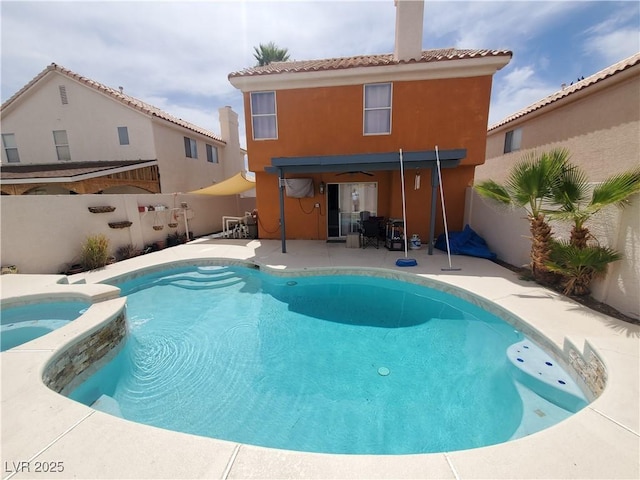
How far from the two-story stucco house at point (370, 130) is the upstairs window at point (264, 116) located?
43mm

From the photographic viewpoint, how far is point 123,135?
16141mm

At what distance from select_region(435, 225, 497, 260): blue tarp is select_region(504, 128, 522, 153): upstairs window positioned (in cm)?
828

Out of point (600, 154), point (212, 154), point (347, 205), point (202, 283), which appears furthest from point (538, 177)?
point (212, 154)

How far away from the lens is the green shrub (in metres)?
9.08

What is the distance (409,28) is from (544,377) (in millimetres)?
12428

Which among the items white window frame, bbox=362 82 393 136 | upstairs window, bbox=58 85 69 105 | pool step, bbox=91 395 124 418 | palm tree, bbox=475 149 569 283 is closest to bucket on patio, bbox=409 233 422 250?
palm tree, bbox=475 149 569 283

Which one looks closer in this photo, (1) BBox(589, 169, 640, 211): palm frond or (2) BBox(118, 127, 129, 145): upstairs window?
(1) BBox(589, 169, 640, 211): palm frond

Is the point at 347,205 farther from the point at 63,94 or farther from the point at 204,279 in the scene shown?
the point at 63,94

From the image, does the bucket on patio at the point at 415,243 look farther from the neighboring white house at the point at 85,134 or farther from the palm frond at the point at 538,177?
the neighboring white house at the point at 85,134

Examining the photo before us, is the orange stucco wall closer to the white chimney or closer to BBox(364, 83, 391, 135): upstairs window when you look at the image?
BBox(364, 83, 391, 135): upstairs window

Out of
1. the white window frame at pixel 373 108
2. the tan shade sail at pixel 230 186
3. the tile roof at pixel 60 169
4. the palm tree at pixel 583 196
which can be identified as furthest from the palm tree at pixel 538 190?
the tile roof at pixel 60 169

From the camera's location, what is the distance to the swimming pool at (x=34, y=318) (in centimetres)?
529

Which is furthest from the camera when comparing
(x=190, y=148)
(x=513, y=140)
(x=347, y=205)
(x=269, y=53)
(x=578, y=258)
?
(x=269, y=53)

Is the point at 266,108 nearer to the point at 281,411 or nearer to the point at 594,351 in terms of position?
the point at 281,411
